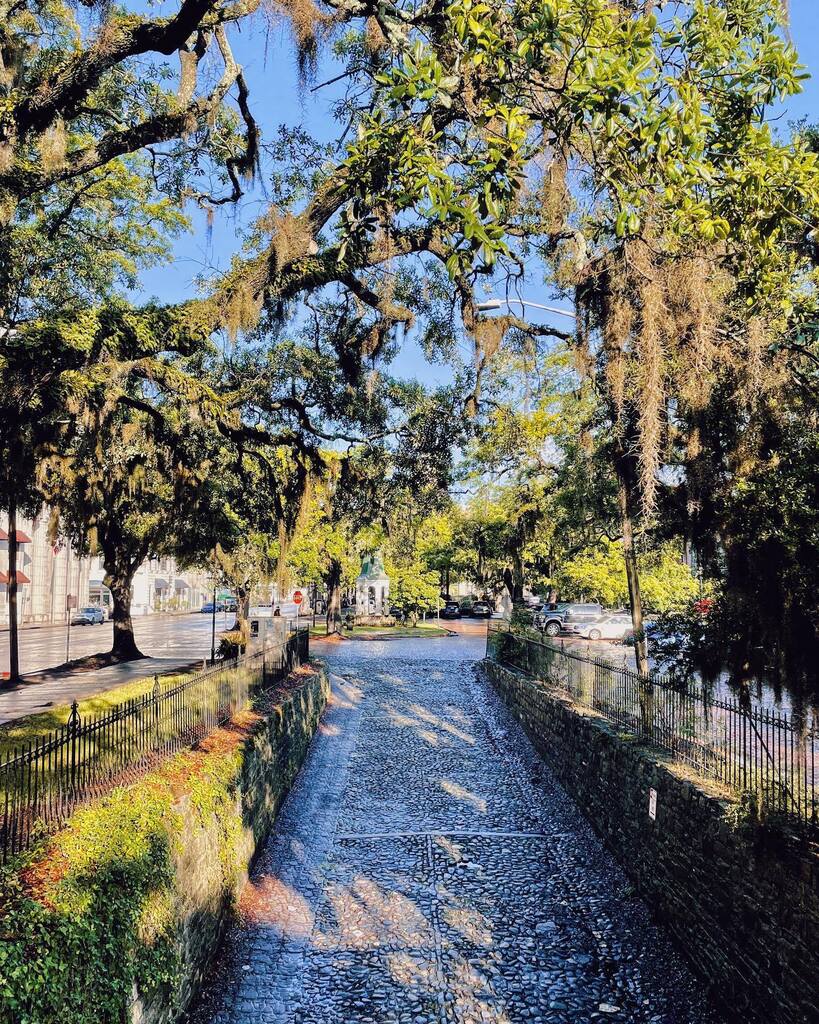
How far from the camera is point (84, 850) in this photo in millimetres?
4793

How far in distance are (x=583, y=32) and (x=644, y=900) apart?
26.9ft

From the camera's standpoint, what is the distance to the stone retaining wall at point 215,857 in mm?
5902

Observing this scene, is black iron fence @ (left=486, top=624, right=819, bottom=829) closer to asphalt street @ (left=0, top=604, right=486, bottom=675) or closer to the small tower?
asphalt street @ (left=0, top=604, right=486, bottom=675)

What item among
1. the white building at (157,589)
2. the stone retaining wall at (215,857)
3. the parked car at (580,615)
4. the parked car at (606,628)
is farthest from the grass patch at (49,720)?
the white building at (157,589)

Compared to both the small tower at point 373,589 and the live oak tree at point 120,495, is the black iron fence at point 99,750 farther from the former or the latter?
the small tower at point 373,589

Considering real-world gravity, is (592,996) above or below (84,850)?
below

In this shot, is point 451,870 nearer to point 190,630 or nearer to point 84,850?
point 84,850

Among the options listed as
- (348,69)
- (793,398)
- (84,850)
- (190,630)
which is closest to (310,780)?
(84,850)

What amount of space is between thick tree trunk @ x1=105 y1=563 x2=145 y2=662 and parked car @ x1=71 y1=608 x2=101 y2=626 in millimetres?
26934

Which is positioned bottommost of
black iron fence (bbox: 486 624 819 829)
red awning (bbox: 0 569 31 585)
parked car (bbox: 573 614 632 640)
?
parked car (bbox: 573 614 632 640)

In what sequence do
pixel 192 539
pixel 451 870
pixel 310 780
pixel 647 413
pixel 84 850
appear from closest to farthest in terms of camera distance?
pixel 84 850 → pixel 647 413 → pixel 451 870 → pixel 310 780 → pixel 192 539

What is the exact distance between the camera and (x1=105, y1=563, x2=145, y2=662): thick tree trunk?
21781 mm

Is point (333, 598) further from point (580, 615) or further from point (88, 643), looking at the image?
point (580, 615)

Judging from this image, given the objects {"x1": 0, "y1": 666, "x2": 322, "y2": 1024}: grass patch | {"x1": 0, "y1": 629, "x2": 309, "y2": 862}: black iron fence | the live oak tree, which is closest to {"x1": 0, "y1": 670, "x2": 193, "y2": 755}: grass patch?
{"x1": 0, "y1": 629, "x2": 309, "y2": 862}: black iron fence
